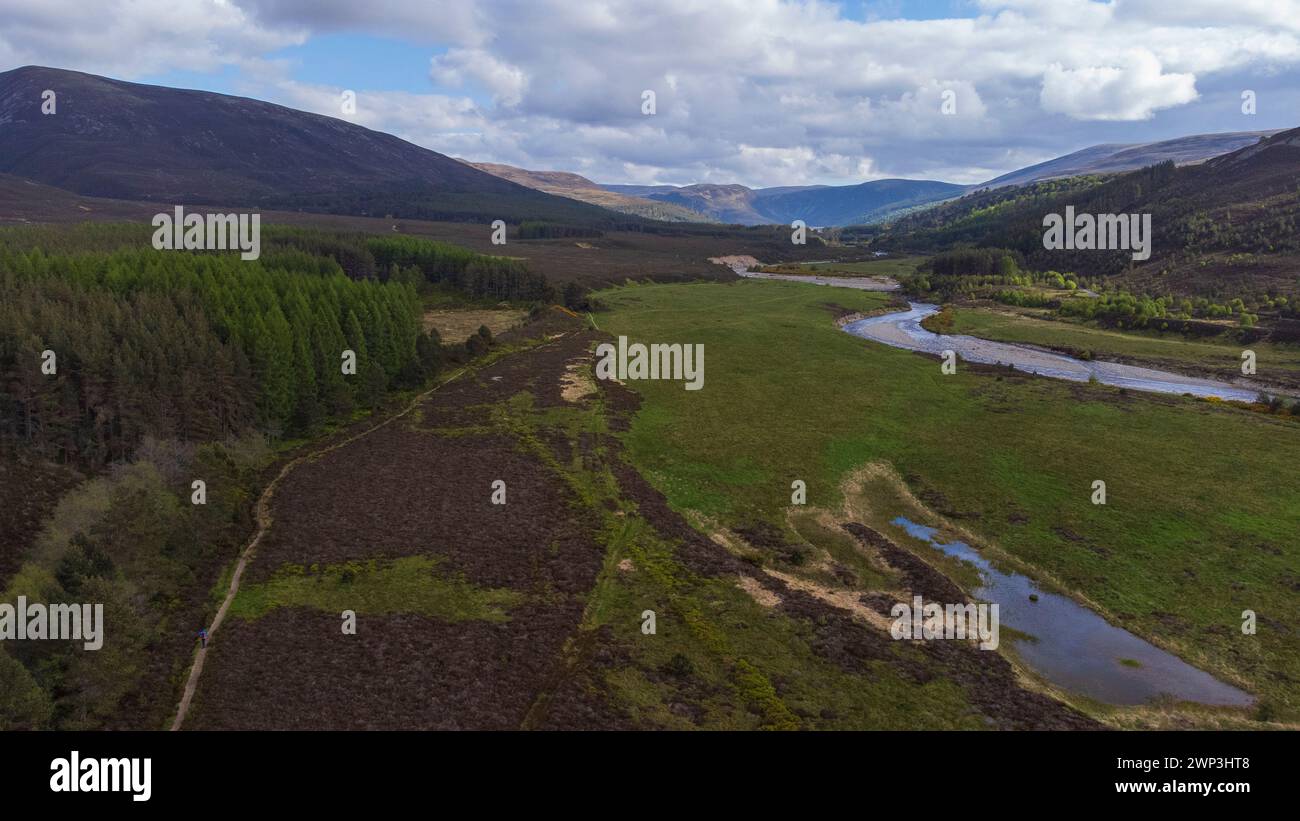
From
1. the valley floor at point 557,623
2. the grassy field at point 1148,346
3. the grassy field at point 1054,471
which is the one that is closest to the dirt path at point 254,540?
the valley floor at point 557,623

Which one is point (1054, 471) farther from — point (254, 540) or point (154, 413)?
point (154, 413)

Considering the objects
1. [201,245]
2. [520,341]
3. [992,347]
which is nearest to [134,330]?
[520,341]

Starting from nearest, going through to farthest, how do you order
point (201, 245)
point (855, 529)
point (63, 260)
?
1. point (855, 529)
2. point (63, 260)
3. point (201, 245)

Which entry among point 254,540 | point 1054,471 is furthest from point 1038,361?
point 254,540

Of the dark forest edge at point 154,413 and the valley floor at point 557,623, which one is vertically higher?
the dark forest edge at point 154,413

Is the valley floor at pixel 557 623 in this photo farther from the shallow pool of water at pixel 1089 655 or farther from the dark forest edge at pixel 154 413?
the dark forest edge at pixel 154 413

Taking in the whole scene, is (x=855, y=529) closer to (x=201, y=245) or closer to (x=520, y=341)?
(x=520, y=341)
